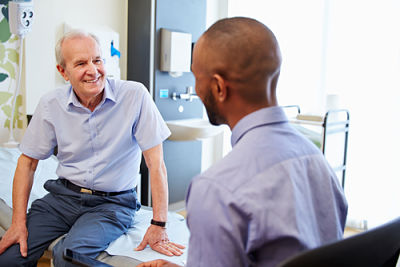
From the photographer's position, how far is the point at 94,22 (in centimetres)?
299

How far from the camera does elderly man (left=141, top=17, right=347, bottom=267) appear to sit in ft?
2.31

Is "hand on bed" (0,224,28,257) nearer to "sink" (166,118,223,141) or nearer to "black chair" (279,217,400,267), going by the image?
"black chair" (279,217,400,267)

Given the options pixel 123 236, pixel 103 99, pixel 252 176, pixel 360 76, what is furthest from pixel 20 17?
pixel 360 76

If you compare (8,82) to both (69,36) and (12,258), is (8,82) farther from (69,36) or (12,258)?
(12,258)

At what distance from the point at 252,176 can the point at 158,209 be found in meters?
0.91

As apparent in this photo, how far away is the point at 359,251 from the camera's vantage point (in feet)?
2.13

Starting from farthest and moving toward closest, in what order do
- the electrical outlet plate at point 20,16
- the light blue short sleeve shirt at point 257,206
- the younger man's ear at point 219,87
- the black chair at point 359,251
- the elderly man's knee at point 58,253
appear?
the electrical outlet plate at point 20,16, the elderly man's knee at point 58,253, the younger man's ear at point 219,87, the light blue short sleeve shirt at point 257,206, the black chair at point 359,251

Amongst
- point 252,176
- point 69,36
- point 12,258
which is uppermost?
point 69,36

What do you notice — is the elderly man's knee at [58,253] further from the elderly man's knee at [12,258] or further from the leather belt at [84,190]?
the leather belt at [84,190]

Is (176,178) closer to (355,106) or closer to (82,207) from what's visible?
(355,106)

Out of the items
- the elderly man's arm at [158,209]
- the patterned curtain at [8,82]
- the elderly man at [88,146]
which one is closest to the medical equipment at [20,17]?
the patterned curtain at [8,82]

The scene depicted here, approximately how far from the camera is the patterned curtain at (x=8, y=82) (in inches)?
98.6

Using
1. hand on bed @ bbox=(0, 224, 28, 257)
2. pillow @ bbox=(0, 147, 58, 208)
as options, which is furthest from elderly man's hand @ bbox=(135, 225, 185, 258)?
pillow @ bbox=(0, 147, 58, 208)

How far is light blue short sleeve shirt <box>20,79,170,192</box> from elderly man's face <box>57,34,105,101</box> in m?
0.06
